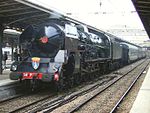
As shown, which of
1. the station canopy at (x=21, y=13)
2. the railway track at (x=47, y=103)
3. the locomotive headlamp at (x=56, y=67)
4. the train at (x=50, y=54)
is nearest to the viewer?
the railway track at (x=47, y=103)

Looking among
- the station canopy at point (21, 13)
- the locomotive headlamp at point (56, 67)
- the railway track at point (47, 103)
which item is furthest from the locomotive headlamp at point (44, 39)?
the railway track at point (47, 103)

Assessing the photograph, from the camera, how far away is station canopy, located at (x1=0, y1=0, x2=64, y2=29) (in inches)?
573

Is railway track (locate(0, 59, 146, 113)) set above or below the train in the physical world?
below

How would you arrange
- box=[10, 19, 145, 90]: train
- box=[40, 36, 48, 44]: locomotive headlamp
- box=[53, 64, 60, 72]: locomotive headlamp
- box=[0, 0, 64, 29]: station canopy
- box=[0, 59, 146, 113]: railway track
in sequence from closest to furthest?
box=[0, 59, 146, 113]: railway track, box=[53, 64, 60, 72]: locomotive headlamp, box=[10, 19, 145, 90]: train, box=[40, 36, 48, 44]: locomotive headlamp, box=[0, 0, 64, 29]: station canopy

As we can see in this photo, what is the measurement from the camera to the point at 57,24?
569 inches

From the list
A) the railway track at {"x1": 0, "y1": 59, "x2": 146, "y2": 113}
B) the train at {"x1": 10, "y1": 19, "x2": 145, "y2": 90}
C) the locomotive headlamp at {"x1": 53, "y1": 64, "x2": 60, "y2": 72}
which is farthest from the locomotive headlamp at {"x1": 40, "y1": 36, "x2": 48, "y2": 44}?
the railway track at {"x1": 0, "y1": 59, "x2": 146, "y2": 113}

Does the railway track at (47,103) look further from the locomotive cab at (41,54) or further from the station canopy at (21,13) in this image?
the station canopy at (21,13)

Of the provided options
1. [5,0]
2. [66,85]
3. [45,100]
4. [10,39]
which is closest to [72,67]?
[66,85]

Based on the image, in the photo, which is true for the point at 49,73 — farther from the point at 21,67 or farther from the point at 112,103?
the point at 112,103

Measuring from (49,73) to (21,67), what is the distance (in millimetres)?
1398

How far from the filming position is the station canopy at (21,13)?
47.8 feet

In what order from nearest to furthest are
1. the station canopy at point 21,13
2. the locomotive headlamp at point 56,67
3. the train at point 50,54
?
the locomotive headlamp at point 56,67 < the train at point 50,54 < the station canopy at point 21,13

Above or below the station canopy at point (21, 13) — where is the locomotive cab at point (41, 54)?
below

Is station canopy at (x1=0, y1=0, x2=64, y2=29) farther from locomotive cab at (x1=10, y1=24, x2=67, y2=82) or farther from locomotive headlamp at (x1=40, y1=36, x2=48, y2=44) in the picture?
locomotive headlamp at (x1=40, y1=36, x2=48, y2=44)
